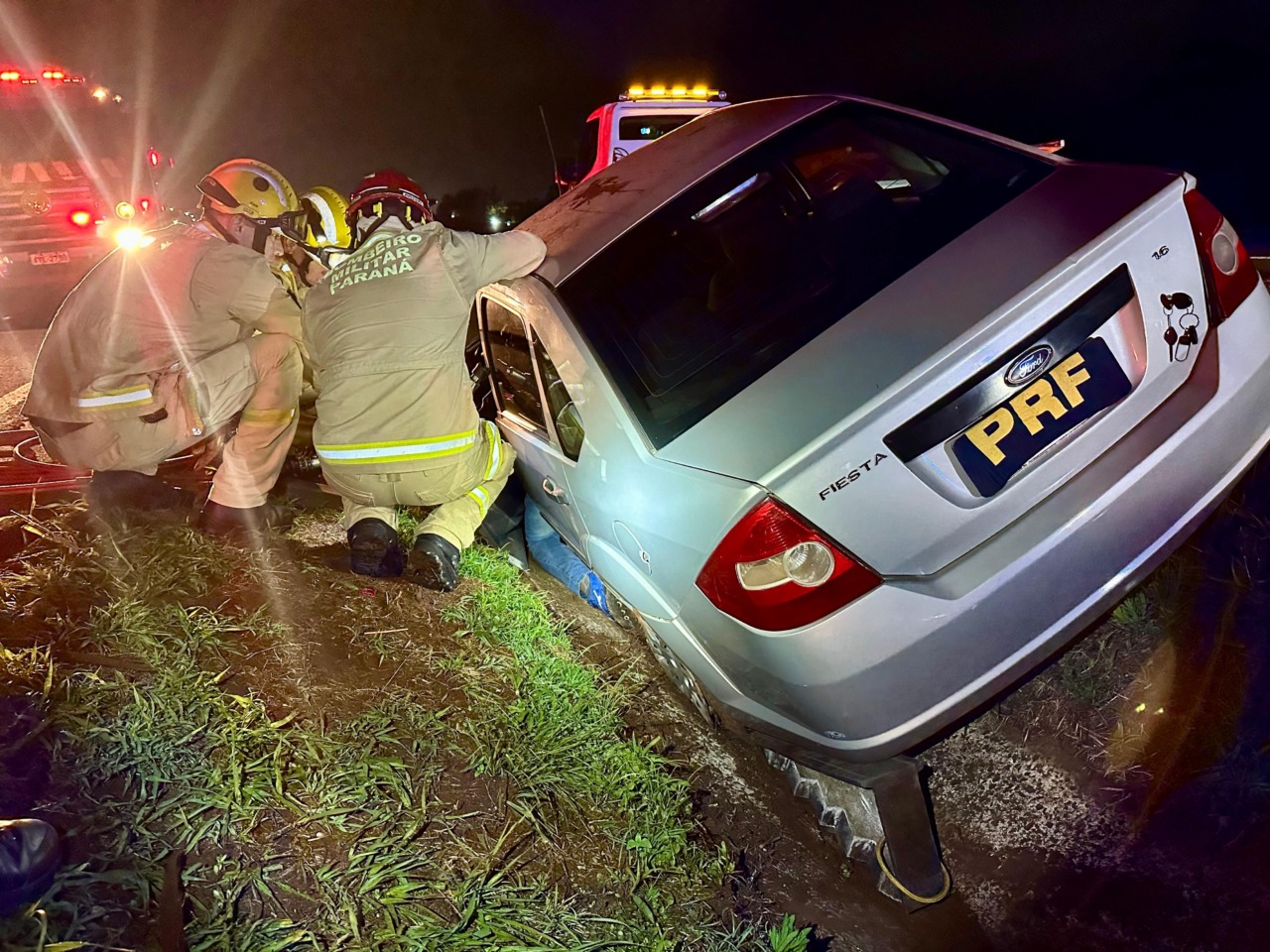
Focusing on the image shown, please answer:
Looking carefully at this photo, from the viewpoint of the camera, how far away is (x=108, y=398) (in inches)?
140

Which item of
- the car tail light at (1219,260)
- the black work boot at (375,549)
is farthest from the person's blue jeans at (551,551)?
the car tail light at (1219,260)

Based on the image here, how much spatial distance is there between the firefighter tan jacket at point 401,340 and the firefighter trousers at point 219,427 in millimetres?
568

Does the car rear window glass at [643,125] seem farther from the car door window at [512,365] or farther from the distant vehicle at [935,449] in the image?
the distant vehicle at [935,449]

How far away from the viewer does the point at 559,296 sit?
273 cm

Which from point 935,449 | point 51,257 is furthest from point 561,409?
point 51,257

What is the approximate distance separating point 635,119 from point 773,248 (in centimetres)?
695

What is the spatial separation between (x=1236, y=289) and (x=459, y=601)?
266 centimetres

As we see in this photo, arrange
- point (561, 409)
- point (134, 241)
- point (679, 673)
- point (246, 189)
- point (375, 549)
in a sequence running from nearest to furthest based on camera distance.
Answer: point (679, 673)
point (561, 409)
point (375, 549)
point (134, 241)
point (246, 189)

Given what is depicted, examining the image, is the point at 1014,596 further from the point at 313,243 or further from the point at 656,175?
the point at 313,243

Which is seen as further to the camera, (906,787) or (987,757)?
(987,757)

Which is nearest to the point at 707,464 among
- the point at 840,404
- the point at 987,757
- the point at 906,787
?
the point at 840,404

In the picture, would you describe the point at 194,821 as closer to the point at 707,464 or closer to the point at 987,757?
the point at 707,464

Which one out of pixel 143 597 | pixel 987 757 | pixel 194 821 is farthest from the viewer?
pixel 143 597

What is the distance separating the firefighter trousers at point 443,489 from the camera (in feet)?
10.8
